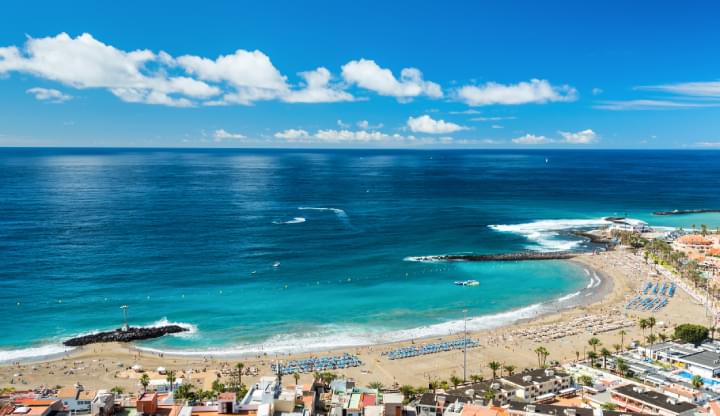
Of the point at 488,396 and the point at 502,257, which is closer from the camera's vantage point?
the point at 488,396

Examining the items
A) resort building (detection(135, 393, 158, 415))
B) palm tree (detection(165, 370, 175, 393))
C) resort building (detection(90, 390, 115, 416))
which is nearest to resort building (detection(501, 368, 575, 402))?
resort building (detection(135, 393, 158, 415))

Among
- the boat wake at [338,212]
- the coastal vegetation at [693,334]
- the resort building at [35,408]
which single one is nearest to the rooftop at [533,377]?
the coastal vegetation at [693,334]

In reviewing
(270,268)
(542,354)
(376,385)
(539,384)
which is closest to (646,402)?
(539,384)

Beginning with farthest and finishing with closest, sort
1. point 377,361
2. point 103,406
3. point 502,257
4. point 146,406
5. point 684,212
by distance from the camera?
point 684,212 → point 502,257 → point 377,361 → point 146,406 → point 103,406

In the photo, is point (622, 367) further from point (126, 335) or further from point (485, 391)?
point (126, 335)

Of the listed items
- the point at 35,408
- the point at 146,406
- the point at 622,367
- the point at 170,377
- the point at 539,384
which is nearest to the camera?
the point at 35,408

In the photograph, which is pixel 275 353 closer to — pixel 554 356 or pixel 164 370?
pixel 164 370

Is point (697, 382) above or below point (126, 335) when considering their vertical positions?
above

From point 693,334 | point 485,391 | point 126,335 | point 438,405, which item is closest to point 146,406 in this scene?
point 438,405

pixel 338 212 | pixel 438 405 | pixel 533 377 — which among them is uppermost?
pixel 338 212
